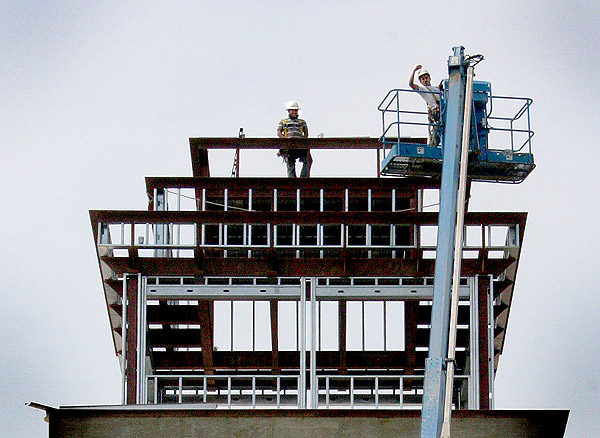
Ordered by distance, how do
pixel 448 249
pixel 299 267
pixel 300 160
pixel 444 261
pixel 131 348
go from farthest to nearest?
pixel 300 160 < pixel 299 267 < pixel 131 348 < pixel 448 249 < pixel 444 261

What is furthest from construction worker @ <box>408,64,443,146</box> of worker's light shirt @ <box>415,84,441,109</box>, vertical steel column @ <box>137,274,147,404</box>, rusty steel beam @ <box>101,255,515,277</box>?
vertical steel column @ <box>137,274,147,404</box>

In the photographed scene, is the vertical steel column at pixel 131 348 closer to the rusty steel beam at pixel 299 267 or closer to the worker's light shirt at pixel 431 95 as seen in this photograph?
the rusty steel beam at pixel 299 267

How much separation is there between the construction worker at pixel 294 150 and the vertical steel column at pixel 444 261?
8596mm

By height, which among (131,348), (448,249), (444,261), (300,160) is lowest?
(131,348)

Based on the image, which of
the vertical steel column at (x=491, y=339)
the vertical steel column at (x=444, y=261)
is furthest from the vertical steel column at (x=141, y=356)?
the vertical steel column at (x=491, y=339)

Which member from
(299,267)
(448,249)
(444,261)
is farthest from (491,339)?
(444,261)

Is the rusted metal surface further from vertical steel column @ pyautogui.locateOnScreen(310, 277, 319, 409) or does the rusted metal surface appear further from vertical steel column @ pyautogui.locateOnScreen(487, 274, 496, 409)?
vertical steel column @ pyautogui.locateOnScreen(487, 274, 496, 409)

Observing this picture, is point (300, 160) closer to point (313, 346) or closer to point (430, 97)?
point (430, 97)

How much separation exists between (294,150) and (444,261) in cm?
1144

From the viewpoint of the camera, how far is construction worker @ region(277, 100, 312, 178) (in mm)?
41969

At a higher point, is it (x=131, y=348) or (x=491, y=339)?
(x=491, y=339)

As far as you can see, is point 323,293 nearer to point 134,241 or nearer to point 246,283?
point 246,283

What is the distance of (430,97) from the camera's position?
3859 centimetres

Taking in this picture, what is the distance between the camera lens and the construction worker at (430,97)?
1513 inches
